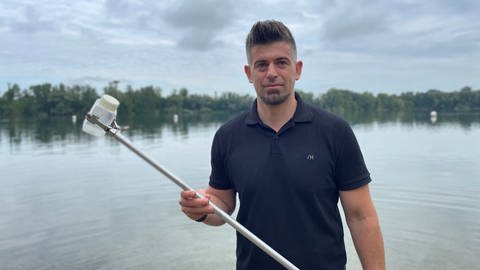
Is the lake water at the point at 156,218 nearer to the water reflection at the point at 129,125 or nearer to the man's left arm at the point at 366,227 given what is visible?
the man's left arm at the point at 366,227

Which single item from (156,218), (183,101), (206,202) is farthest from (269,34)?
(183,101)

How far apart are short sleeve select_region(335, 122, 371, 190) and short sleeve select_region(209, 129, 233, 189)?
81 centimetres

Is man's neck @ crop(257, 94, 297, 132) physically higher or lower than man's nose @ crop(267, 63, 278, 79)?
lower

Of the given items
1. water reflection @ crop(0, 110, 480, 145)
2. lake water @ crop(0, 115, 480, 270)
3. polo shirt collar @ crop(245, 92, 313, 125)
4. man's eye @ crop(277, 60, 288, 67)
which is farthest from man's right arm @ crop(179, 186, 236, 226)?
water reflection @ crop(0, 110, 480, 145)

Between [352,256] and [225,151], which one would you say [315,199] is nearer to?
[225,151]

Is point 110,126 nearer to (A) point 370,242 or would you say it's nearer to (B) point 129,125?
(A) point 370,242

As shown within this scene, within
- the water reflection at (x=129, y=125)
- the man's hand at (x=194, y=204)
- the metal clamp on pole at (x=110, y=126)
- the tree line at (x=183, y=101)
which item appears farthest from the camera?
Result: the tree line at (x=183, y=101)

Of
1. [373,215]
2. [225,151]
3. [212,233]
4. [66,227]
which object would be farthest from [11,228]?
[373,215]

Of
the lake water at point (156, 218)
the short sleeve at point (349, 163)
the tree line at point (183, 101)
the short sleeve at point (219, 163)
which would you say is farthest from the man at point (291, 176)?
the tree line at point (183, 101)

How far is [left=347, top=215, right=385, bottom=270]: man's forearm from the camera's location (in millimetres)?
2695

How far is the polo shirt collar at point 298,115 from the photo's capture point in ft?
8.82

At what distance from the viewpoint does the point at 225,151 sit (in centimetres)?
292

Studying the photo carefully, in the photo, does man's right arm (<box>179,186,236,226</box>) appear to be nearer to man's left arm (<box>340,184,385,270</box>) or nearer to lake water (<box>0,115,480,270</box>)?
man's left arm (<box>340,184,385,270</box>)

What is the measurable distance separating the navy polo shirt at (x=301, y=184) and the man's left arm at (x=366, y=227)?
0.08m
